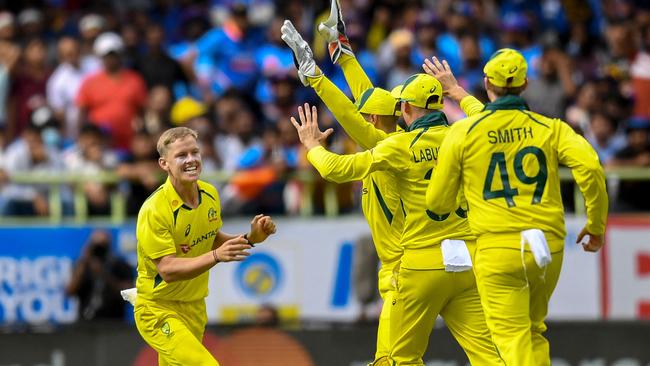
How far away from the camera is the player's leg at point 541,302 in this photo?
34.1 ft

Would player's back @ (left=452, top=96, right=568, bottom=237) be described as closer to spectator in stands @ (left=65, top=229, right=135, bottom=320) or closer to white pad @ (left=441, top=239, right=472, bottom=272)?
white pad @ (left=441, top=239, right=472, bottom=272)

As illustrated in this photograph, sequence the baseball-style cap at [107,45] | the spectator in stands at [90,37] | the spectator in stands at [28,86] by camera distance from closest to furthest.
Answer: the baseball-style cap at [107,45]
the spectator in stands at [28,86]
the spectator in stands at [90,37]

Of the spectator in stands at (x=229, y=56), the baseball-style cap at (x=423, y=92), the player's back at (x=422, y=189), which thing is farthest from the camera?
the spectator in stands at (x=229, y=56)

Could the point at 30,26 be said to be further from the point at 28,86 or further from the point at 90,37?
the point at 28,86

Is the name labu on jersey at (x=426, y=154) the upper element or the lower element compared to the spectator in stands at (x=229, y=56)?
lower

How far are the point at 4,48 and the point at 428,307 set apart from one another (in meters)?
9.52

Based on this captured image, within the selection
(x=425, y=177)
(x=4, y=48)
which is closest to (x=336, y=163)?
(x=425, y=177)

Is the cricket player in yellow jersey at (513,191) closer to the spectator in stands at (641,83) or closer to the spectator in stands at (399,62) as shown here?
the spectator in stands at (641,83)

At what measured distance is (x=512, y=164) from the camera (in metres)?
10.3

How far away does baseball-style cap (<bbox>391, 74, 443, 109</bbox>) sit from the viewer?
11234 mm

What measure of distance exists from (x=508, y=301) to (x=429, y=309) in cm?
109

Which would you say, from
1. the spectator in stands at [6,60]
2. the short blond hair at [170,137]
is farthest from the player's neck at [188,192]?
the spectator in stands at [6,60]

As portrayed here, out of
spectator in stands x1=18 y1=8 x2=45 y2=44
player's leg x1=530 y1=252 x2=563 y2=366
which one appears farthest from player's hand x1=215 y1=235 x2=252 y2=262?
spectator in stands x1=18 y1=8 x2=45 y2=44

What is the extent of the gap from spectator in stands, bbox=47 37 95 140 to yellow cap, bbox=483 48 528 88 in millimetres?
8590
